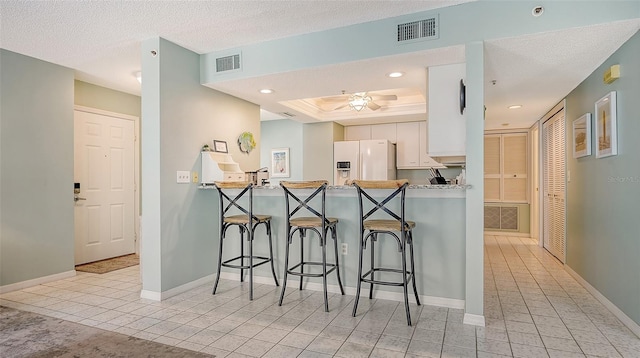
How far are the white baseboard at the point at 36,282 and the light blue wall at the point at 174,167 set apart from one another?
4.42 feet

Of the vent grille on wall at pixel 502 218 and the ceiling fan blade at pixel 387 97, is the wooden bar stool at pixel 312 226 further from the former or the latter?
the vent grille on wall at pixel 502 218

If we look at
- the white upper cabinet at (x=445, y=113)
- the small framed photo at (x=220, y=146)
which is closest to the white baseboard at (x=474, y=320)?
the white upper cabinet at (x=445, y=113)

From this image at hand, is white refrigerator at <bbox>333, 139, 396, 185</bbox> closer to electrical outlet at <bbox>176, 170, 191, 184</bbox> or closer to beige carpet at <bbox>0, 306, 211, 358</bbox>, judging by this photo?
electrical outlet at <bbox>176, 170, 191, 184</bbox>

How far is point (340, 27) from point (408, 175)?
4.00m

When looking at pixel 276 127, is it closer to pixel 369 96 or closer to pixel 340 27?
pixel 369 96

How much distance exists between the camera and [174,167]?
11.6 ft

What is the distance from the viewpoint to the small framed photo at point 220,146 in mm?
4062

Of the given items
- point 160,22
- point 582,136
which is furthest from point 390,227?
point 160,22

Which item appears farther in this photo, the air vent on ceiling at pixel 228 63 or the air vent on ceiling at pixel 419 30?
the air vent on ceiling at pixel 228 63

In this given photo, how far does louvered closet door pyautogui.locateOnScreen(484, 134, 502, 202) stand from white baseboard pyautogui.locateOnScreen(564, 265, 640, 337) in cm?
325

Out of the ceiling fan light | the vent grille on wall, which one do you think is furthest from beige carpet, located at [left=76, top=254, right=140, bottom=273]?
the vent grille on wall

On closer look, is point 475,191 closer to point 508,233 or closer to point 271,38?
point 271,38

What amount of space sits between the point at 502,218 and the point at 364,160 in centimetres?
325

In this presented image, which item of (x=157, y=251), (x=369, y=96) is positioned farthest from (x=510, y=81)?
(x=157, y=251)
